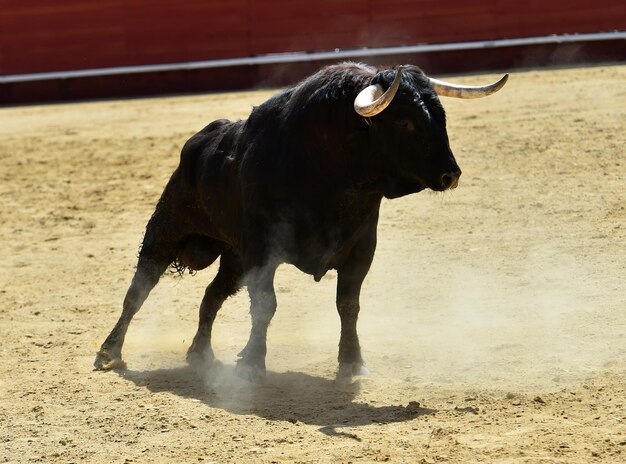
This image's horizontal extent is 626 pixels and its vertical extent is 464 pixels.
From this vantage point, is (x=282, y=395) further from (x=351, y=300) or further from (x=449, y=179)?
(x=449, y=179)

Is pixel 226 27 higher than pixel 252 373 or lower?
lower

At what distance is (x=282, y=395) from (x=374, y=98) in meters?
1.20

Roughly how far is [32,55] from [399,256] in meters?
7.30

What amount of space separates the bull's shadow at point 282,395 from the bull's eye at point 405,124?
999 mm

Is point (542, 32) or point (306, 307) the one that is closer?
point (306, 307)

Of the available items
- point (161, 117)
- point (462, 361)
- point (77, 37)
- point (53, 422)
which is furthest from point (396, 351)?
point (77, 37)

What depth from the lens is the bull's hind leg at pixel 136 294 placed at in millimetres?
5312

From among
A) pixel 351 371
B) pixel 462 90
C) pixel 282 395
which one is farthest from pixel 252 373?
pixel 462 90

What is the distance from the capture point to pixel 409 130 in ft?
14.2

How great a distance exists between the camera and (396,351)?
5.16 metres

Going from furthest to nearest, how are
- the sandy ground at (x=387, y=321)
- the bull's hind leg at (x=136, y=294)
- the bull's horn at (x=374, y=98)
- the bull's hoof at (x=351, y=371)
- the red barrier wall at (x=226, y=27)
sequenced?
the red barrier wall at (x=226, y=27)
the bull's hind leg at (x=136, y=294)
the bull's hoof at (x=351, y=371)
the bull's horn at (x=374, y=98)
the sandy ground at (x=387, y=321)

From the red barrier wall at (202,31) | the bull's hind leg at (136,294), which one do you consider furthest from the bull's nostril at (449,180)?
the red barrier wall at (202,31)

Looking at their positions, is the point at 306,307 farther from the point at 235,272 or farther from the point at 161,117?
the point at 161,117

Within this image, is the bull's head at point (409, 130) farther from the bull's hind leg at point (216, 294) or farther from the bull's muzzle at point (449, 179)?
the bull's hind leg at point (216, 294)
